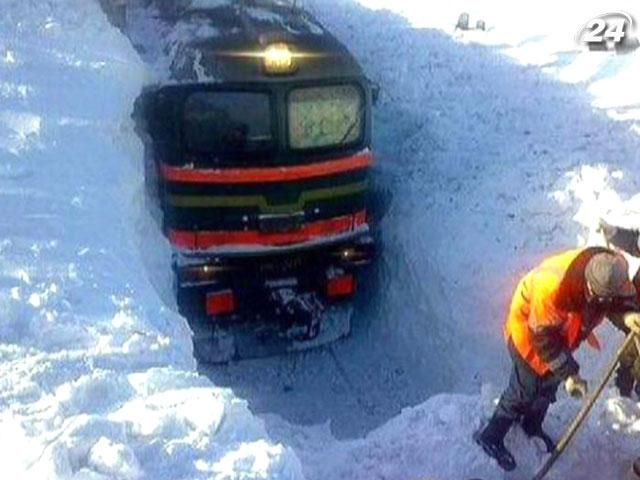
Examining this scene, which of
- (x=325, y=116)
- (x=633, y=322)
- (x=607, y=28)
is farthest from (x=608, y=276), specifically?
(x=607, y=28)

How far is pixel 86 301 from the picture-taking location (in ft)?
17.4

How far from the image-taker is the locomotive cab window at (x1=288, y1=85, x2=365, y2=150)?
7.67m

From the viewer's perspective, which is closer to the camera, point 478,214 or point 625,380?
point 625,380

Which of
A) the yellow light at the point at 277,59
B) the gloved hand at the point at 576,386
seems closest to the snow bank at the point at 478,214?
the gloved hand at the point at 576,386

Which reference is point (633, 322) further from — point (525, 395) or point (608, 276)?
point (525, 395)

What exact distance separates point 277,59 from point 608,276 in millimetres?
3623

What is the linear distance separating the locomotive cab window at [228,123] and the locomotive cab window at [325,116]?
23cm

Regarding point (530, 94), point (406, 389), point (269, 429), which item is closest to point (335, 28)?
point (530, 94)

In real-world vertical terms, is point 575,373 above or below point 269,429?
above

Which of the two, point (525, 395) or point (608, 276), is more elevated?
point (608, 276)

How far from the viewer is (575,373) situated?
508 cm

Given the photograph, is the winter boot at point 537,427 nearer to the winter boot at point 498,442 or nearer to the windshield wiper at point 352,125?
the winter boot at point 498,442

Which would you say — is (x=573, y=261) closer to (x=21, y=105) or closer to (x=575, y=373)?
(x=575, y=373)

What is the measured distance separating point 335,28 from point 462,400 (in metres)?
7.96
